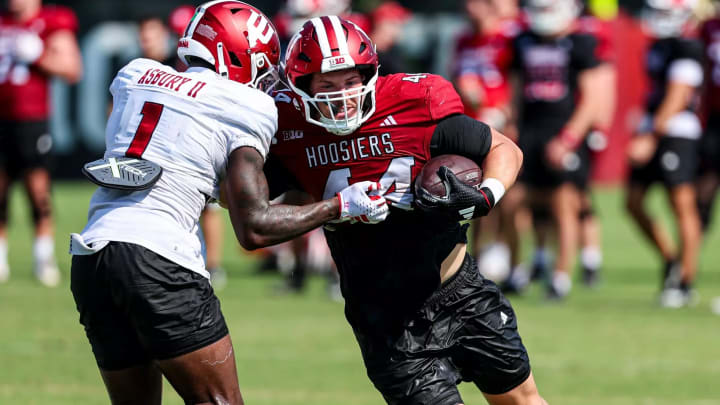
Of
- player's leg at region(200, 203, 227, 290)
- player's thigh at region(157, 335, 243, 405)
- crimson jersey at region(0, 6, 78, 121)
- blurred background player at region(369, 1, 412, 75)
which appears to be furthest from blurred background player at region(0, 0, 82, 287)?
player's thigh at region(157, 335, 243, 405)

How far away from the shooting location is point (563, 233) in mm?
8891

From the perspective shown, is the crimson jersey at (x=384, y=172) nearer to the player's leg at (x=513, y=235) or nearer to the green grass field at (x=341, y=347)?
the green grass field at (x=341, y=347)

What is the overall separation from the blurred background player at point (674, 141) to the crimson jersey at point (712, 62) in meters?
1.25

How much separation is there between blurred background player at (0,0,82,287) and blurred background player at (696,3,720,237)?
19.0 ft

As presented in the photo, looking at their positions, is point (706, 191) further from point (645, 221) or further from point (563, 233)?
point (563, 233)

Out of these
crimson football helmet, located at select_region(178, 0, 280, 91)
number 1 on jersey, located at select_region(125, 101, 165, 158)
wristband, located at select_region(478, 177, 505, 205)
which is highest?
crimson football helmet, located at select_region(178, 0, 280, 91)

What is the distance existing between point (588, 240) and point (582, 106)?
138cm

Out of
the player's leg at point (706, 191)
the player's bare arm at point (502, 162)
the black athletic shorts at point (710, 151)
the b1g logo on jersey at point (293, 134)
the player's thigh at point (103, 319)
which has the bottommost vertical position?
the player's leg at point (706, 191)

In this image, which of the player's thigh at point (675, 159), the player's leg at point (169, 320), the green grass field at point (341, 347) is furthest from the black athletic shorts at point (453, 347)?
the player's thigh at point (675, 159)

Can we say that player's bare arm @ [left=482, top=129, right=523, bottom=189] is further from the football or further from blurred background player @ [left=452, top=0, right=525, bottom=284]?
blurred background player @ [left=452, top=0, right=525, bottom=284]

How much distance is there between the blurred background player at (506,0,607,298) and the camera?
8.92 metres

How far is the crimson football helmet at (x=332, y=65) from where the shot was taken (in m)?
3.82

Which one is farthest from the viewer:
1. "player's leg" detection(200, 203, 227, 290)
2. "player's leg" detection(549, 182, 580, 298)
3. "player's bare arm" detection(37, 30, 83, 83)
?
"player's bare arm" detection(37, 30, 83, 83)

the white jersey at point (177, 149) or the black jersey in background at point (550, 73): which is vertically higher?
the white jersey at point (177, 149)
